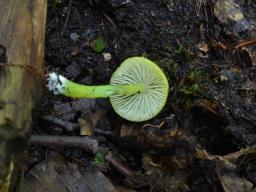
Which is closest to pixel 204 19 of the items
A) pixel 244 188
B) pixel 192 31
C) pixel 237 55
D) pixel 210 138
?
pixel 192 31

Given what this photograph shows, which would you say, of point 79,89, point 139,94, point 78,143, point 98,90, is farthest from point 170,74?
point 78,143

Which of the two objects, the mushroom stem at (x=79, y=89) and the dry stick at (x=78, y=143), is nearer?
the mushroom stem at (x=79, y=89)

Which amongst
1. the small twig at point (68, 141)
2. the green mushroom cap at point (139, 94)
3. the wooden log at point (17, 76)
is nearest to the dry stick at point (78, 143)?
the small twig at point (68, 141)

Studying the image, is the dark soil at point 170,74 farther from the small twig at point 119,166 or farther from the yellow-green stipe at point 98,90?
the yellow-green stipe at point 98,90

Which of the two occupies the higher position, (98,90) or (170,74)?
(170,74)

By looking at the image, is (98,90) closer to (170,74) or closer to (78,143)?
(78,143)

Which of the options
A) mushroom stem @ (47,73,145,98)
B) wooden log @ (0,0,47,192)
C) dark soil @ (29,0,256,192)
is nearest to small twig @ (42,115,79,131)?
dark soil @ (29,0,256,192)

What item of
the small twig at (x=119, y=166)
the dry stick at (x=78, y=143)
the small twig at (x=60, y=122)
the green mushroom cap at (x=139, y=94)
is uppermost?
the green mushroom cap at (x=139, y=94)
